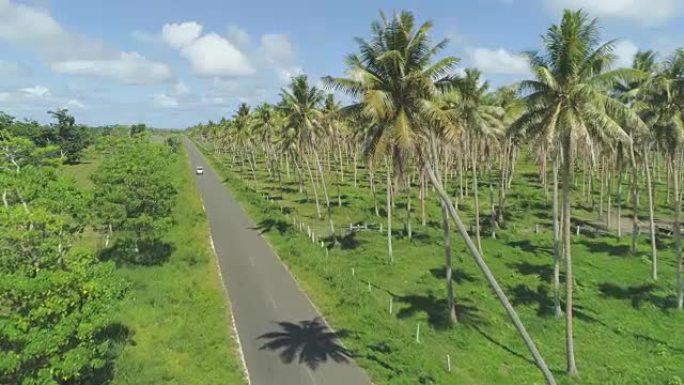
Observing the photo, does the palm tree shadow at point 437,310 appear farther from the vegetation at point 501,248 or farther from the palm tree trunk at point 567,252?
the palm tree trunk at point 567,252

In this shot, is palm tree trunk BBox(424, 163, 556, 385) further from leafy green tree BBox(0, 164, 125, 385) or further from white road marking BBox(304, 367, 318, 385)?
leafy green tree BBox(0, 164, 125, 385)

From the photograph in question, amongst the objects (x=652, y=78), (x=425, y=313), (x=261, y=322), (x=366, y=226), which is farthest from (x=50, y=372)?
(x=366, y=226)

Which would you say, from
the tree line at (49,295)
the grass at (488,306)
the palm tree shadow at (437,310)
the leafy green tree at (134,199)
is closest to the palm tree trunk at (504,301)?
the grass at (488,306)

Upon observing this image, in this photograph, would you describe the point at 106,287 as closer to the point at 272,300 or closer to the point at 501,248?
the point at 272,300

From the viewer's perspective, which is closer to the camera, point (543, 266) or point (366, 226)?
point (543, 266)

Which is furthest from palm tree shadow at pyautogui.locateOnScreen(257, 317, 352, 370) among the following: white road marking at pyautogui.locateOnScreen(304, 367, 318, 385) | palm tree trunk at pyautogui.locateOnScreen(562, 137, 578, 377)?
palm tree trunk at pyautogui.locateOnScreen(562, 137, 578, 377)

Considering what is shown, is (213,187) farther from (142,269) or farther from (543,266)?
(543,266)
